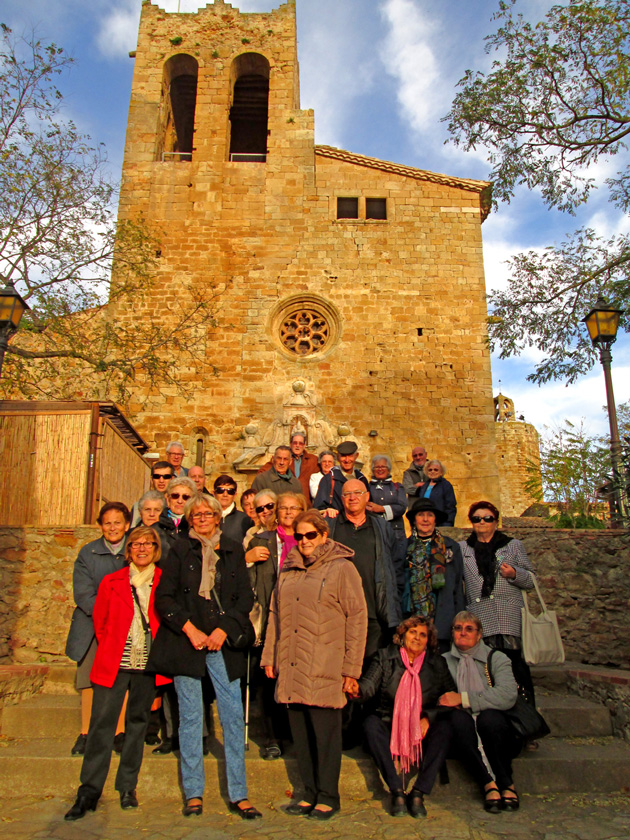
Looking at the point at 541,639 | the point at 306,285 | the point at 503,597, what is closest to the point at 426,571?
the point at 503,597

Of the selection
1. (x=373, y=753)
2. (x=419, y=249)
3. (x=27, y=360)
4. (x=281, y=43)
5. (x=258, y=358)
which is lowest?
(x=373, y=753)

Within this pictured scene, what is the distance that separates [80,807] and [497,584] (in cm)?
294

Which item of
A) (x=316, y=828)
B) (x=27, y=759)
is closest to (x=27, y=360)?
(x=27, y=759)

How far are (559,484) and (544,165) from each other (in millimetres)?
4584

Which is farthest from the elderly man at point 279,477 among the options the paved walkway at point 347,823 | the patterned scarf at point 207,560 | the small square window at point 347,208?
the small square window at point 347,208

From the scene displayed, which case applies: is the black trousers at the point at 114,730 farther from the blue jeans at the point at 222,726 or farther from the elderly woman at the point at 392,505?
the elderly woman at the point at 392,505

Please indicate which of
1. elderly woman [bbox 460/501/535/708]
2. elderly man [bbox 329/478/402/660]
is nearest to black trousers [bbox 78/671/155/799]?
elderly man [bbox 329/478/402/660]

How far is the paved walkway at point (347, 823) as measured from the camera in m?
3.34

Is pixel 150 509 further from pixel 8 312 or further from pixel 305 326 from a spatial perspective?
pixel 305 326

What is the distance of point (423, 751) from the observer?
Result: 3893 millimetres

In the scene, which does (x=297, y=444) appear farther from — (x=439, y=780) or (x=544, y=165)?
(x=544, y=165)

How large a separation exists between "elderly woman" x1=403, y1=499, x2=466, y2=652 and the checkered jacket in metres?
0.09

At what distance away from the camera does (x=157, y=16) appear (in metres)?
15.8

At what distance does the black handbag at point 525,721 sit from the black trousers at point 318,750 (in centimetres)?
111
